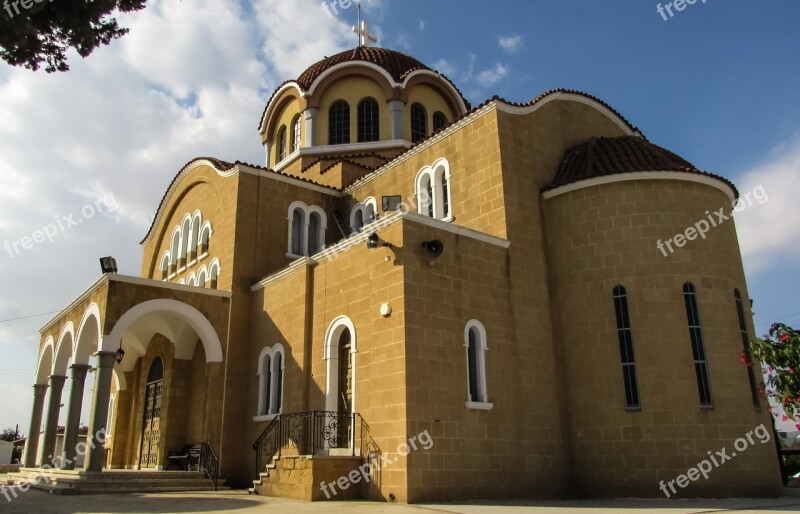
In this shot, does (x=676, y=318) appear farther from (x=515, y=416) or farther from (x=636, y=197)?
(x=515, y=416)

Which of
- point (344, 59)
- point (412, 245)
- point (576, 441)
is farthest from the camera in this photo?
point (344, 59)

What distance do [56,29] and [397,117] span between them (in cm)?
1483

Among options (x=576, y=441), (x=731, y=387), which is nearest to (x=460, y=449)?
(x=576, y=441)

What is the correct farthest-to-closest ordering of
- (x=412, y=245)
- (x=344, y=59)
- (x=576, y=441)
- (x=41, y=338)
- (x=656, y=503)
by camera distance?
(x=344, y=59)
(x=41, y=338)
(x=576, y=441)
(x=412, y=245)
(x=656, y=503)

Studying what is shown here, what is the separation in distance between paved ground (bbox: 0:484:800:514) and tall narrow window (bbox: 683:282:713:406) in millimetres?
2115

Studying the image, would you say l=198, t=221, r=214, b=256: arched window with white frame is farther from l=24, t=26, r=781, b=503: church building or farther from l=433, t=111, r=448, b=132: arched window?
l=433, t=111, r=448, b=132: arched window

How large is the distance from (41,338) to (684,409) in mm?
18538

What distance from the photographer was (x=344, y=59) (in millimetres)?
24047

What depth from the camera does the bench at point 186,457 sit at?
53.3 ft

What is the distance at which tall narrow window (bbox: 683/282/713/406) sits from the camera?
12.9m

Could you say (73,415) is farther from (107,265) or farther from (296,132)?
(296,132)

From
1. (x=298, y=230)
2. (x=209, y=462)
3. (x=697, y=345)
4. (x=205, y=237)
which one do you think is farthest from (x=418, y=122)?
(x=209, y=462)

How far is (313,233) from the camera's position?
1969 cm

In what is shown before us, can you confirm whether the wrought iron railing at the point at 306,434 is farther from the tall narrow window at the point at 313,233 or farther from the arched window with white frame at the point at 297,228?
the tall narrow window at the point at 313,233
